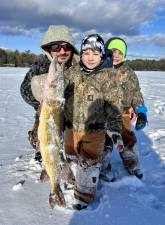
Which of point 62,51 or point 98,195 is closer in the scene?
point 98,195

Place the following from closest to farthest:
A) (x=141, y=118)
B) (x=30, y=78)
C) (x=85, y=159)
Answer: (x=85, y=159), (x=30, y=78), (x=141, y=118)

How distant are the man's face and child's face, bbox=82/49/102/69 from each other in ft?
1.25

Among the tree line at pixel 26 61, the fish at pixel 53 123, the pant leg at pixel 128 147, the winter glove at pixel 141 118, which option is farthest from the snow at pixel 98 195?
the tree line at pixel 26 61

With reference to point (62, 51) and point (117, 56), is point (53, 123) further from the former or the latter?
point (117, 56)

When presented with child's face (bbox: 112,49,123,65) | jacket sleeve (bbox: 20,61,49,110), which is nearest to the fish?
jacket sleeve (bbox: 20,61,49,110)

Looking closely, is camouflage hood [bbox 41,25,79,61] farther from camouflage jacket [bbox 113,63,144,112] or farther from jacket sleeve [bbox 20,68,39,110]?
camouflage jacket [bbox 113,63,144,112]

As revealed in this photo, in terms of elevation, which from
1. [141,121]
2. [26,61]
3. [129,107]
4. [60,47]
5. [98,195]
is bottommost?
[26,61]

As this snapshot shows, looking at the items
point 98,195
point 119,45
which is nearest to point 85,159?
point 98,195

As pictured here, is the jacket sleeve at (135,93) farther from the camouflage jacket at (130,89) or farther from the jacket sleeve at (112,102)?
the jacket sleeve at (112,102)

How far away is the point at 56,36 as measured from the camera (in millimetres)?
4785

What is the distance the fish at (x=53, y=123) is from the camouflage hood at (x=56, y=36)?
1.23 m

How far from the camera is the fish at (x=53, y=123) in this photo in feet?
11.5

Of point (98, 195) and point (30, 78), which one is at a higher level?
point (30, 78)

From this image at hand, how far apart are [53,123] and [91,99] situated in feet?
3.30
